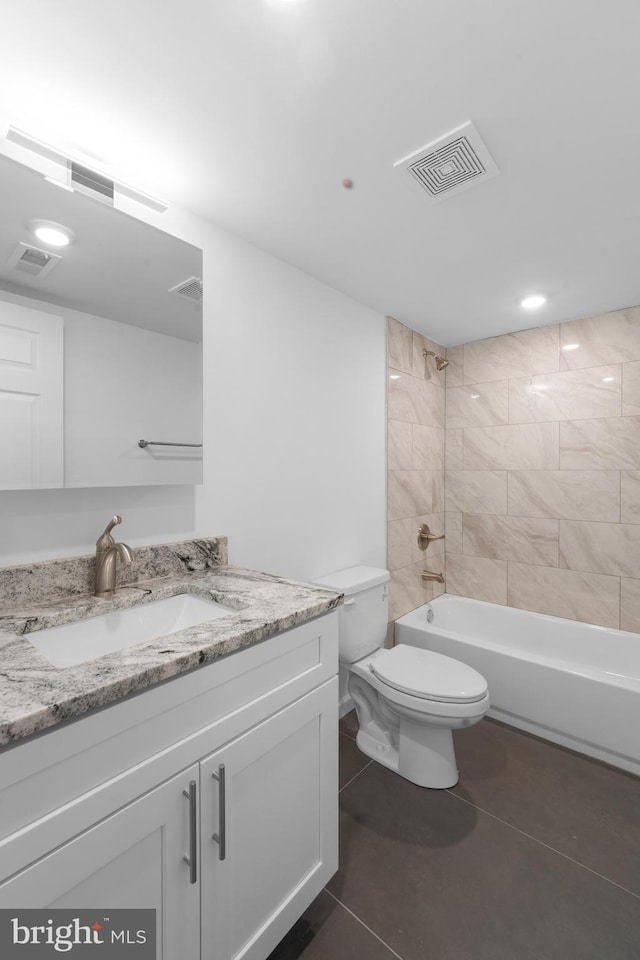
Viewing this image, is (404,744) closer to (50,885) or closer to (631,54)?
(50,885)

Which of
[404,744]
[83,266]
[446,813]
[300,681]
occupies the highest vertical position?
[83,266]

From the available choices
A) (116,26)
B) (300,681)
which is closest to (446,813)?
(300,681)

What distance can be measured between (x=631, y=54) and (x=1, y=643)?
1.97 metres

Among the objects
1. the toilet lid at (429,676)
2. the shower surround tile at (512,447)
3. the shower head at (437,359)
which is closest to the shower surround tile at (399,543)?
the toilet lid at (429,676)

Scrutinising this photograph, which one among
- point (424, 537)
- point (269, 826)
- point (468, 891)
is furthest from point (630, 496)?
point (269, 826)

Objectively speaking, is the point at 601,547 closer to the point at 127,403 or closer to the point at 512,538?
the point at 512,538

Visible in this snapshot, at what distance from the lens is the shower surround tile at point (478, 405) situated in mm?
2971

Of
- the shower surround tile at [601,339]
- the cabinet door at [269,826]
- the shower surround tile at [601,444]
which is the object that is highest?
the shower surround tile at [601,339]

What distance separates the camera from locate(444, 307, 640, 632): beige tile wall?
2.53 m

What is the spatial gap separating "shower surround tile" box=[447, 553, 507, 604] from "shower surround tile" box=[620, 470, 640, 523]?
2.56ft

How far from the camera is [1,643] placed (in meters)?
0.93

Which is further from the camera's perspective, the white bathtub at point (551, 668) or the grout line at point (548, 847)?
the white bathtub at point (551, 668)

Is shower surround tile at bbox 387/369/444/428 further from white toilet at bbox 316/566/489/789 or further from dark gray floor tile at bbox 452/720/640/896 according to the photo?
dark gray floor tile at bbox 452/720/640/896

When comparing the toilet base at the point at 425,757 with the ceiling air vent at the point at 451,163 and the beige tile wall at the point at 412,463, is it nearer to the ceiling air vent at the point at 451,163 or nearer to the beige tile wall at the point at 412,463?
the beige tile wall at the point at 412,463
